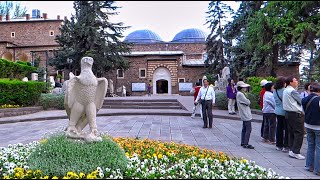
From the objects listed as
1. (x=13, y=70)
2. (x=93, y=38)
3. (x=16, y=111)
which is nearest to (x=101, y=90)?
(x=16, y=111)

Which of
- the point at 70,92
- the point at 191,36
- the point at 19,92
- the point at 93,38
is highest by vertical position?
the point at 191,36

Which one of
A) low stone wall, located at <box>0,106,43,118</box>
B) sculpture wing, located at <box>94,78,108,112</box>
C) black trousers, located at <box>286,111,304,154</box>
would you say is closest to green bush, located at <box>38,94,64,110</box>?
low stone wall, located at <box>0,106,43,118</box>

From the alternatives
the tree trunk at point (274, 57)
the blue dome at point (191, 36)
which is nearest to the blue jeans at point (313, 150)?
the tree trunk at point (274, 57)

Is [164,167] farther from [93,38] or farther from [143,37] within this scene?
[143,37]

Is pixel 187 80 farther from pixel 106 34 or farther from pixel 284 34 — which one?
pixel 284 34

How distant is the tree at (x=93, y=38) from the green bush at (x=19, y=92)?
29.3ft

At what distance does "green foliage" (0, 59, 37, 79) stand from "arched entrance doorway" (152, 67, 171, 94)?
15964 mm

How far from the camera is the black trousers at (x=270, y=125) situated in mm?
7461

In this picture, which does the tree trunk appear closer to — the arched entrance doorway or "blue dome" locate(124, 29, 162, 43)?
the arched entrance doorway

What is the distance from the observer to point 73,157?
4195mm

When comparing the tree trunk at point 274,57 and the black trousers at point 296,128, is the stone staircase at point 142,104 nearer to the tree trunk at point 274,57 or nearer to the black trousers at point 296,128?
the tree trunk at point 274,57

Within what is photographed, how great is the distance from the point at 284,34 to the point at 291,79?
10460mm

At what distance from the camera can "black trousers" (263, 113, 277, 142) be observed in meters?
7.46

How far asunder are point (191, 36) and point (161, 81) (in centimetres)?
1191
